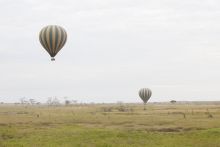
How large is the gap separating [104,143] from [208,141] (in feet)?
27.9

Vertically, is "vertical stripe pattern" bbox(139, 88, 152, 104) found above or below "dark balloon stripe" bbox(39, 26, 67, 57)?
below

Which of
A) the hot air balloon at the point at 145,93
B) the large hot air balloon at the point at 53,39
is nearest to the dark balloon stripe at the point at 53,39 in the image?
the large hot air balloon at the point at 53,39

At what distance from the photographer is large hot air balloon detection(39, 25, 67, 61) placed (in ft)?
170

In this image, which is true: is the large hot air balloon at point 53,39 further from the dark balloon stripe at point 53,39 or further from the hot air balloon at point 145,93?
the hot air balloon at point 145,93

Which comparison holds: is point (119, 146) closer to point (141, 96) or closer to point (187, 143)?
point (187, 143)

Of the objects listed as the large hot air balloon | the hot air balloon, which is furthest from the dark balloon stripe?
the hot air balloon

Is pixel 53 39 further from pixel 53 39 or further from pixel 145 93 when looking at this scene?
pixel 145 93

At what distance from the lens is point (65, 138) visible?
116 ft

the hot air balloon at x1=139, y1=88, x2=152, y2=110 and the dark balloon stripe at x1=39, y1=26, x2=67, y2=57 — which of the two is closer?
the dark balloon stripe at x1=39, y1=26, x2=67, y2=57

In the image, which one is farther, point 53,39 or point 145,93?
point 145,93

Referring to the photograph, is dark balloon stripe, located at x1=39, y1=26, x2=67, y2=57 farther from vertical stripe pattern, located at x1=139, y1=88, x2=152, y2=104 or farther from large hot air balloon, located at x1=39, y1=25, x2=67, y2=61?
vertical stripe pattern, located at x1=139, y1=88, x2=152, y2=104

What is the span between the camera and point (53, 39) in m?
51.9

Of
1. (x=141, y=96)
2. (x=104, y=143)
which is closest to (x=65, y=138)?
(x=104, y=143)

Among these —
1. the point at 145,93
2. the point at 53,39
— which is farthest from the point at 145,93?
the point at 53,39
